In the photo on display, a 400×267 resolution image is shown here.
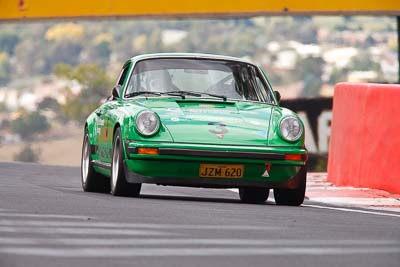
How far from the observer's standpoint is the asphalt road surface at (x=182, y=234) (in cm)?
734

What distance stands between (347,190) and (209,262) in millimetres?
8896

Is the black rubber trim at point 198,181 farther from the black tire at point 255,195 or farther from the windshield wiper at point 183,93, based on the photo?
the black tire at point 255,195

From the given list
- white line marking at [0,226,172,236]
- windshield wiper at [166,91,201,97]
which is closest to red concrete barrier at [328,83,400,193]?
windshield wiper at [166,91,201,97]

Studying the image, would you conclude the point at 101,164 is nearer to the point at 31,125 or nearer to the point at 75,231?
the point at 75,231

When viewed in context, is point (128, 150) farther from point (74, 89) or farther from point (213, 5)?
point (74, 89)

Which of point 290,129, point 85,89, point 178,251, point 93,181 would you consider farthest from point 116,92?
point 85,89

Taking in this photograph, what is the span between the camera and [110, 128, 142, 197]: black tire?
12.5 metres

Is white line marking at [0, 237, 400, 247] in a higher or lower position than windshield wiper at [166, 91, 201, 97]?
lower

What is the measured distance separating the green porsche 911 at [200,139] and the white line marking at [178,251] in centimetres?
428

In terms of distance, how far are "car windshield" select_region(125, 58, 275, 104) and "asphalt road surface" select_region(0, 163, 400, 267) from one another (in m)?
1.44

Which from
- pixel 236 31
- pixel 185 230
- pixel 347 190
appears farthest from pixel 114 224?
pixel 236 31

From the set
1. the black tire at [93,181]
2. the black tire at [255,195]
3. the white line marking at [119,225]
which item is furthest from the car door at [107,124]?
the white line marking at [119,225]

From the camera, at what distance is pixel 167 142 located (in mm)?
12266

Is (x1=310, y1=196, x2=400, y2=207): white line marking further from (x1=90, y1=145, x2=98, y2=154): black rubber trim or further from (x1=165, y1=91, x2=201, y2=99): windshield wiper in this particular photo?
(x1=90, y1=145, x2=98, y2=154): black rubber trim
